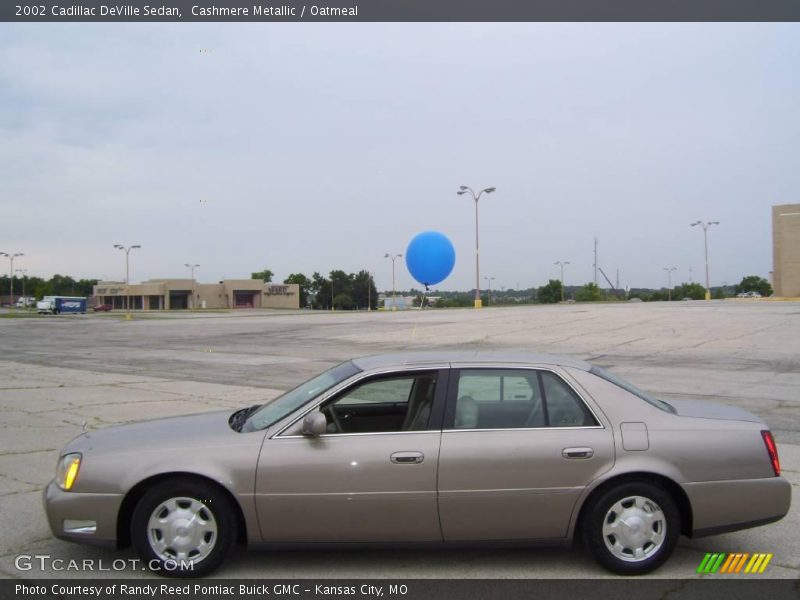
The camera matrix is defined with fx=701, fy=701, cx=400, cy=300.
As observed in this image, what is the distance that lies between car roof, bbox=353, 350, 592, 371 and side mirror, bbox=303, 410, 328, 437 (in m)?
0.50

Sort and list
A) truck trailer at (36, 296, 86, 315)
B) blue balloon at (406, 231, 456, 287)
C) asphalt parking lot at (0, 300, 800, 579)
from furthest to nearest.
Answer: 1. truck trailer at (36, 296, 86, 315)
2. blue balloon at (406, 231, 456, 287)
3. asphalt parking lot at (0, 300, 800, 579)

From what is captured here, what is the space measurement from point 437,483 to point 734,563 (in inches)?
80.3

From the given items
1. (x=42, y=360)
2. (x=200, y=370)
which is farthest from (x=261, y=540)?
(x=42, y=360)

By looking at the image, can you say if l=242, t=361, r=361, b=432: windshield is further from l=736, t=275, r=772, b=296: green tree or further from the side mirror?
l=736, t=275, r=772, b=296: green tree

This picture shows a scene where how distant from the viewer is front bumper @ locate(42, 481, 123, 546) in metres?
4.15

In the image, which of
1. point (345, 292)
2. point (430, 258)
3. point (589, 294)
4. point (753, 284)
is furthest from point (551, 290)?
point (430, 258)

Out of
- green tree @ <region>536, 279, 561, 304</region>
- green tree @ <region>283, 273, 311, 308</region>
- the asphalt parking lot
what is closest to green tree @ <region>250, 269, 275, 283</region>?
green tree @ <region>283, 273, 311, 308</region>

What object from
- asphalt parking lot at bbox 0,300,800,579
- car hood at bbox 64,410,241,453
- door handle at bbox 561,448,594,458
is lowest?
asphalt parking lot at bbox 0,300,800,579

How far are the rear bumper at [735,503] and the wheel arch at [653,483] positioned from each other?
2.0 inches

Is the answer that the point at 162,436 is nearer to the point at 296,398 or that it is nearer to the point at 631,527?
the point at 296,398

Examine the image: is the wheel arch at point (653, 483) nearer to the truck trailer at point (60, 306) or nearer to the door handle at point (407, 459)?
the door handle at point (407, 459)
